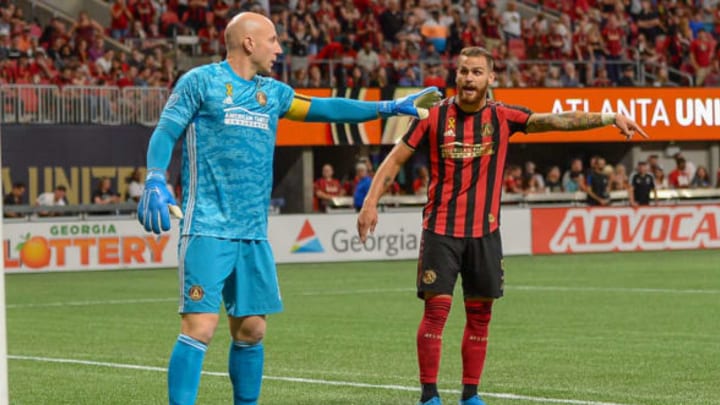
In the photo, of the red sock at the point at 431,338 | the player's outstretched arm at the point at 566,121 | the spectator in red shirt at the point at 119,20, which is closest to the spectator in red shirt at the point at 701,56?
the spectator in red shirt at the point at 119,20

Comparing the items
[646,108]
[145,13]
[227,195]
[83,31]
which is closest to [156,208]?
[227,195]

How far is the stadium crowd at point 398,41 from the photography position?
31.2 metres

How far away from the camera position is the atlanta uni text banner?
35.9 m

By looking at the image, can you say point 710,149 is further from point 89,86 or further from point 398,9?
point 89,86

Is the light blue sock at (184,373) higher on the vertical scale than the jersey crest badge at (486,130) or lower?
lower

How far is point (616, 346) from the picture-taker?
41.6ft

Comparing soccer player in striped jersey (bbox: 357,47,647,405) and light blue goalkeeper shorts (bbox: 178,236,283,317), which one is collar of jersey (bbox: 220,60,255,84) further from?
soccer player in striped jersey (bbox: 357,47,647,405)

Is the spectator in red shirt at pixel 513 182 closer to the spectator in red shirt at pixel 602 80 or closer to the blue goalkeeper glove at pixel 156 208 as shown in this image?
the spectator in red shirt at pixel 602 80

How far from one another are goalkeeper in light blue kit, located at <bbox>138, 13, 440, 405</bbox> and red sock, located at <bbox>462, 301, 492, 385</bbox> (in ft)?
5.73

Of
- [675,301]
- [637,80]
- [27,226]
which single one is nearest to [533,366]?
[675,301]

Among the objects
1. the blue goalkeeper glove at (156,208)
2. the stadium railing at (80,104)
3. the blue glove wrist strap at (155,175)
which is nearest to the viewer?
the blue goalkeeper glove at (156,208)

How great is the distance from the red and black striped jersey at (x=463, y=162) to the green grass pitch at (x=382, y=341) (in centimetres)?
113

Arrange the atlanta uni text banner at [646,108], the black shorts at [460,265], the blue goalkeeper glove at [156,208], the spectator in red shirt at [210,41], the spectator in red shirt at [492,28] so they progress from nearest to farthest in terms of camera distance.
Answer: the blue goalkeeper glove at [156,208]
the black shorts at [460,265]
the spectator in red shirt at [210,41]
the atlanta uni text banner at [646,108]
the spectator in red shirt at [492,28]

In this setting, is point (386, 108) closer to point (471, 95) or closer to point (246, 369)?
point (471, 95)
